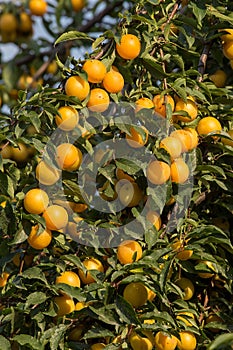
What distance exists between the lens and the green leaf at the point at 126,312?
126 centimetres

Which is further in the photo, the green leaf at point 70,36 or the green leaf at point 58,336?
the green leaf at point 70,36

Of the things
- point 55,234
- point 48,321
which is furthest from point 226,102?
point 48,321

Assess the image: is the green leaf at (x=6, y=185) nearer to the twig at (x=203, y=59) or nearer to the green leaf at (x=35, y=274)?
the green leaf at (x=35, y=274)

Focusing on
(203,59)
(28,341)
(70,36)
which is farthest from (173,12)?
(28,341)

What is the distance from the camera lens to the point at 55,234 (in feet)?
4.67

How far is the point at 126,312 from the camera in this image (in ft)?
4.17

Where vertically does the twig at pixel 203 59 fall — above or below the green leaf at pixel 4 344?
above

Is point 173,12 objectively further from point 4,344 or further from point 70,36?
point 4,344

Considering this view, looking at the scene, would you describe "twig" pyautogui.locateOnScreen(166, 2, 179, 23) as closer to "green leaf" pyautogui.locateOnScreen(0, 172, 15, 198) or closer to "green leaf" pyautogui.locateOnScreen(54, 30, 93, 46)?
"green leaf" pyautogui.locateOnScreen(54, 30, 93, 46)

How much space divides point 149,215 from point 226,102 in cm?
36

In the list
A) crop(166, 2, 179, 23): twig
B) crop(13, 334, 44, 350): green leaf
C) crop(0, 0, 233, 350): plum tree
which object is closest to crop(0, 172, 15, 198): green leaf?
crop(0, 0, 233, 350): plum tree

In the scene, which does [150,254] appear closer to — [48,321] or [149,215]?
[149,215]

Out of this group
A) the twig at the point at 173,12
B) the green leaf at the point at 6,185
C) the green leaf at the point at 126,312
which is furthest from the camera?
the twig at the point at 173,12

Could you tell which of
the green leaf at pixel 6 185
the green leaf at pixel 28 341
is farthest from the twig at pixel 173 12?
the green leaf at pixel 28 341
